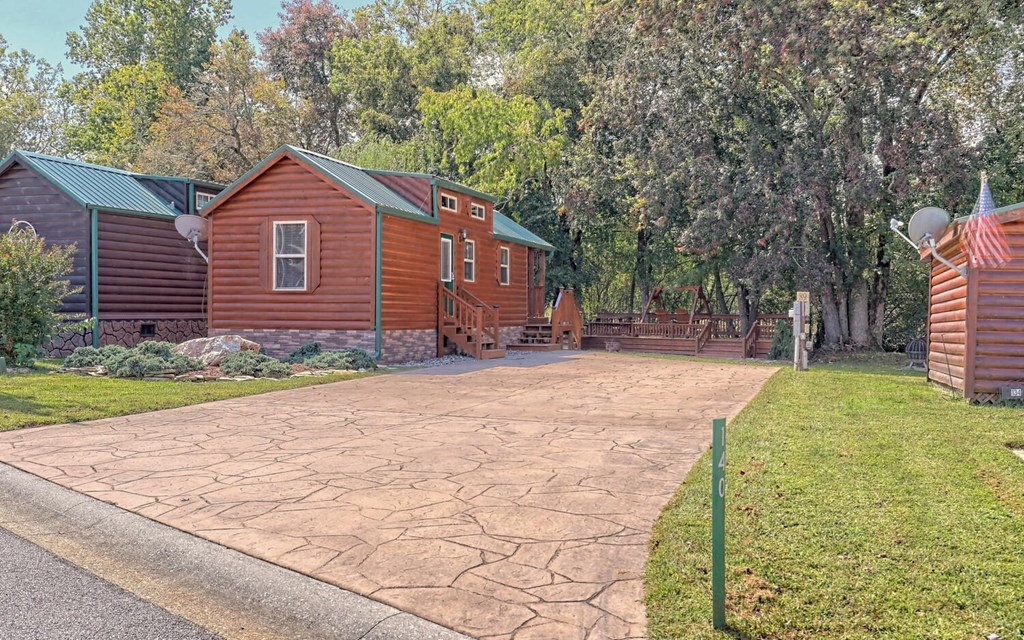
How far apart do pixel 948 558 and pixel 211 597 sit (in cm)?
368

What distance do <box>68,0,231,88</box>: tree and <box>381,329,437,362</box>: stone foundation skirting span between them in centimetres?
3620

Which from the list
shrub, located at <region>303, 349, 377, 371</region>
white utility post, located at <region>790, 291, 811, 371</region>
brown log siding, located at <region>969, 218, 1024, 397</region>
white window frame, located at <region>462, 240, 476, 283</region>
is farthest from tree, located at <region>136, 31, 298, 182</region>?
brown log siding, located at <region>969, 218, 1024, 397</region>

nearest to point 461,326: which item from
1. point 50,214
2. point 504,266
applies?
point 504,266

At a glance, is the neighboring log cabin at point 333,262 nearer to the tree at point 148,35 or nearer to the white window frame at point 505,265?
the white window frame at point 505,265

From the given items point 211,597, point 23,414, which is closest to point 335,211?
point 23,414

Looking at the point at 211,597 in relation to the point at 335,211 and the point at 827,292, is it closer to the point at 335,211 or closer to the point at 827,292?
the point at 335,211

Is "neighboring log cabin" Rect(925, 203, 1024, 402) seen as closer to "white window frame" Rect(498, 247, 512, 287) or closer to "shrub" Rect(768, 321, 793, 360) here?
"shrub" Rect(768, 321, 793, 360)

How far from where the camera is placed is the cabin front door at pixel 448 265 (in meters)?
19.2

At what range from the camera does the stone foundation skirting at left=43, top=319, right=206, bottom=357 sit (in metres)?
17.0

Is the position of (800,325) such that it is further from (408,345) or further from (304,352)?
(304,352)

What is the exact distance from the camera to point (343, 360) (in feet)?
47.9

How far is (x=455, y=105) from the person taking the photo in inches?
1187

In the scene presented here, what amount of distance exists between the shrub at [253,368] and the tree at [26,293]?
10.7 ft

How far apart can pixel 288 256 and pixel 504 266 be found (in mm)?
8248
